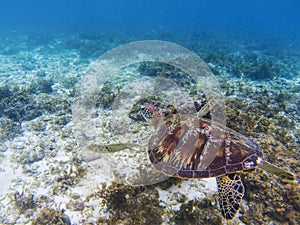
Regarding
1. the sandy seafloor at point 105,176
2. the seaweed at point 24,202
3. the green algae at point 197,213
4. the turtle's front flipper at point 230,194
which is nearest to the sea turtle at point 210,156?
the turtle's front flipper at point 230,194

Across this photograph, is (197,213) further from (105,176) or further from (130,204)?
(105,176)

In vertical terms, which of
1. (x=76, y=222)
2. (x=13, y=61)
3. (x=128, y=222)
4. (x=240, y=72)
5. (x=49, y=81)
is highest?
(x=240, y=72)

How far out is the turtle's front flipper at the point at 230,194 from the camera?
9.08ft

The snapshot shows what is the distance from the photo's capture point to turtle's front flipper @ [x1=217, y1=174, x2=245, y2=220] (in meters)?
2.77

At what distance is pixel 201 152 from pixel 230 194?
0.75m

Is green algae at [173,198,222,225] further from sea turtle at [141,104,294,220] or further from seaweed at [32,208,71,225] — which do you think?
seaweed at [32,208,71,225]

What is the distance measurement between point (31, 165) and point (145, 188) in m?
3.15

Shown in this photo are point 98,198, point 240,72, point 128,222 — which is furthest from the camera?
point 240,72

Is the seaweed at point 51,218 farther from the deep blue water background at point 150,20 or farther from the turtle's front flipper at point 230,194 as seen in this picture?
the deep blue water background at point 150,20

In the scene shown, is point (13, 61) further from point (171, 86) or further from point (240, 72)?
point (240, 72)

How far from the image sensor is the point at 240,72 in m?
10.4

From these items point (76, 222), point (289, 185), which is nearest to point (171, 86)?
point (289, 185)

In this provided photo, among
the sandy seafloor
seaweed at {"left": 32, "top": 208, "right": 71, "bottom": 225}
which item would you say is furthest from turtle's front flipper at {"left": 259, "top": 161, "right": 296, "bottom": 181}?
seaweed at {"left": 32, "top": 208, "right": 71, "bottom": 225}

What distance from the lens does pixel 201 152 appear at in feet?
10.4
